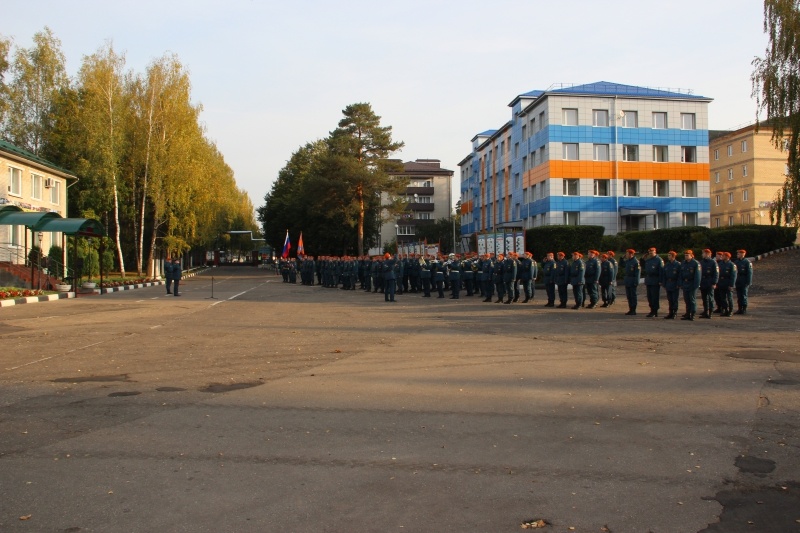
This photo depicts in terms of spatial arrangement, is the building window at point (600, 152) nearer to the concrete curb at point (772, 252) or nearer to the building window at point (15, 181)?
the concrete curb at point (772, 252)

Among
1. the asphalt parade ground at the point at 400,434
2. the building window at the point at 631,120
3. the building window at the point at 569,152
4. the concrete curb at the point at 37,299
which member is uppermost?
the building window at the point at 631,120

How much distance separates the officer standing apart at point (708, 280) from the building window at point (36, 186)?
3627cm

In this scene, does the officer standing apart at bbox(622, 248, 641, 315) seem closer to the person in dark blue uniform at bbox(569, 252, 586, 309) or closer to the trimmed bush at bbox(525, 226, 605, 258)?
the person in dark blue uniform at bbox(569, 252, 586, 309)

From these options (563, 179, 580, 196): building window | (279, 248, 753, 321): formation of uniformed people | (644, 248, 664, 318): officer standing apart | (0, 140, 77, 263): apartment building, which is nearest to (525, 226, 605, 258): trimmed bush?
(563, 179, 580, 196): building window

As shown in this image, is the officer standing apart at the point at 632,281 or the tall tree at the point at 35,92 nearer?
the officer standing apart at the point at 632,281

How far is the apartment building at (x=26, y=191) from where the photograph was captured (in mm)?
34094

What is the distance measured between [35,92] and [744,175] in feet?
211

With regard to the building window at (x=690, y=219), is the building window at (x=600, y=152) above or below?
above

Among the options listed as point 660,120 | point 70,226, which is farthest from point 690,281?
point 660,120

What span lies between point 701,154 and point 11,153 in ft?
154

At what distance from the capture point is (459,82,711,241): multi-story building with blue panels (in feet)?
169

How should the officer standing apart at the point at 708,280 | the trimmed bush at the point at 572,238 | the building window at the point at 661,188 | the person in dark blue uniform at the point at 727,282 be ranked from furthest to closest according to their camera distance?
the building window at the point at 661,188
the trimmed bush at the point at 572,238
the person in dark blue uniform at the point at 727,282
the officer standing apart at the point at 708,280

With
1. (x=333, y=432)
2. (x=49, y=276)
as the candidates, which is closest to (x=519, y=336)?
(x=333, y=432)

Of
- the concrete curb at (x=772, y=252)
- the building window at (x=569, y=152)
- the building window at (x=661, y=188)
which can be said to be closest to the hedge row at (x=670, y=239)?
the concrete curb at (x=772, y=252)
